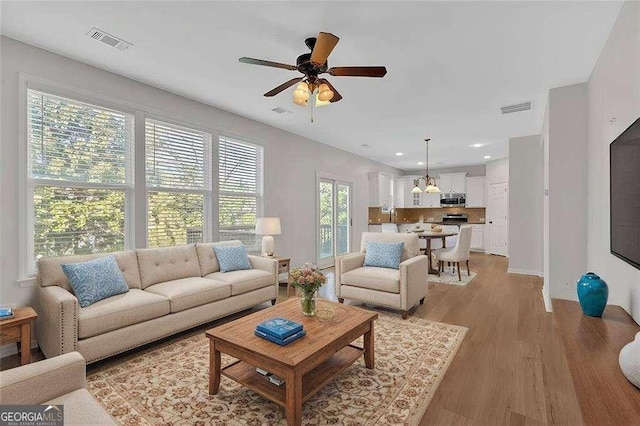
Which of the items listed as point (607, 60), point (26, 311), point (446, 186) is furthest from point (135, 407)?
point (446, 186)

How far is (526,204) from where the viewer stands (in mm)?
5781

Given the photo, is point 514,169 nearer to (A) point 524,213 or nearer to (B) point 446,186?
(A) point 524,213

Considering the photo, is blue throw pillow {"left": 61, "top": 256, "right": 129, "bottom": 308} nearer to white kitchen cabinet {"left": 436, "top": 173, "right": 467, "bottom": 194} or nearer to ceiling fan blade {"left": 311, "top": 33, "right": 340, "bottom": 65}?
ceiling fan blade {"left": 311, "top": 33, "right": 340, "bottom": 65}

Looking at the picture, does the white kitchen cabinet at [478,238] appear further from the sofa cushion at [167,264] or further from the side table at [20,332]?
the side table at [20,332]

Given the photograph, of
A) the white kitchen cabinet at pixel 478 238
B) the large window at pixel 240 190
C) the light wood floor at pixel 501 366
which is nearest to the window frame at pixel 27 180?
the light wood floor at pixel 501 366

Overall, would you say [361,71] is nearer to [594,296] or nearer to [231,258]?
[594,296]

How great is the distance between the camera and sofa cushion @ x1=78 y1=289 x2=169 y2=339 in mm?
2395

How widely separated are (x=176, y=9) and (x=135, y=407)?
9.08ft

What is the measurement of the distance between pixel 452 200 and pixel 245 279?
25.9ft

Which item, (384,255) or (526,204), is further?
(526,204)

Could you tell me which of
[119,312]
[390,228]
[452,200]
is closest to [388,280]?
[119,312]

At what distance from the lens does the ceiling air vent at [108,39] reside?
254 cm

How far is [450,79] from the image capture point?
3363mm

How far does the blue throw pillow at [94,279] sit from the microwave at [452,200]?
8.98 m
